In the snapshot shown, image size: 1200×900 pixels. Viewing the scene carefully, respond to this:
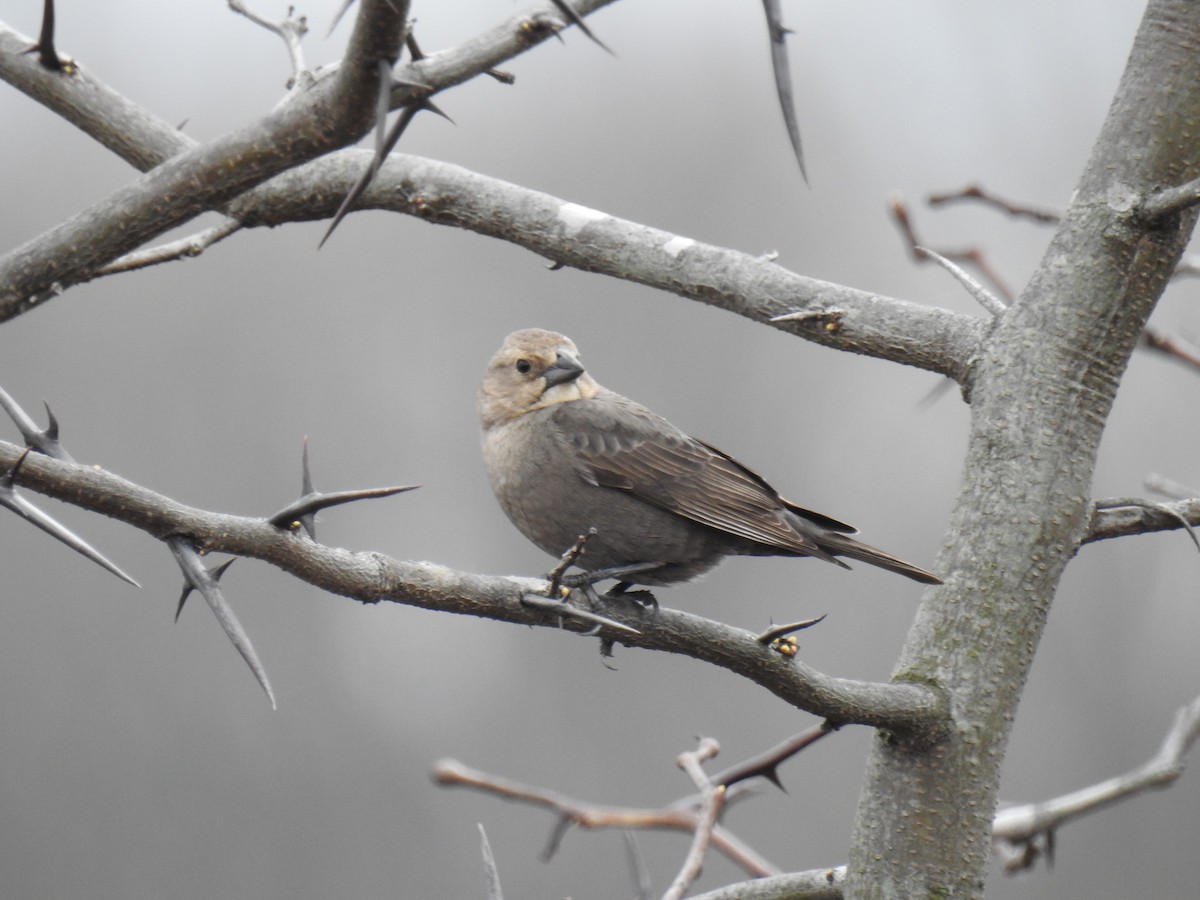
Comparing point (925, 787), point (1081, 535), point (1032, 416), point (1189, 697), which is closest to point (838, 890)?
point (925, 787)

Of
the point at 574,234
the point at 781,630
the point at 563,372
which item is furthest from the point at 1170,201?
the point at 563,372

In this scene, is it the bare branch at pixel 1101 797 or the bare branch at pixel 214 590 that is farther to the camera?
the bare branch at pixel 1101 797

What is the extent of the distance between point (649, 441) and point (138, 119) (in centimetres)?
189

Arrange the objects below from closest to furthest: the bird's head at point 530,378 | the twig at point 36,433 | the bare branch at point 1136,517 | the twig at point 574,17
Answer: the twig at point 574,17, the twig at point 36,433, the bare branch at point 1136,517, the bird's head at point 530,378

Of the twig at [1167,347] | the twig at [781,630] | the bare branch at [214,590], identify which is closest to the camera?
the bare branch at [214,590]

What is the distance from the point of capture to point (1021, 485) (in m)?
2.45

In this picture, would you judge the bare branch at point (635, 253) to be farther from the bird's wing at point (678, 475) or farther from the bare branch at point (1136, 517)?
the bird's wing at point (678, 475)

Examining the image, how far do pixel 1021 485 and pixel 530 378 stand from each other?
8.36ft

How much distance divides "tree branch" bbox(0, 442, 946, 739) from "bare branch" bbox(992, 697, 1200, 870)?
273mm

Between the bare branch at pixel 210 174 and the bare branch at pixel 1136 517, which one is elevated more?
the bare branch at pixel 1136 517

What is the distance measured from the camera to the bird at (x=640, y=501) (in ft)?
12.7

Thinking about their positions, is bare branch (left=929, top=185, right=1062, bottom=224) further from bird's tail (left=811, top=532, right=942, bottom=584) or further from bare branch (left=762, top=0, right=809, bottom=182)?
bare branch (left=762, top=0, right=809, bottom=182)

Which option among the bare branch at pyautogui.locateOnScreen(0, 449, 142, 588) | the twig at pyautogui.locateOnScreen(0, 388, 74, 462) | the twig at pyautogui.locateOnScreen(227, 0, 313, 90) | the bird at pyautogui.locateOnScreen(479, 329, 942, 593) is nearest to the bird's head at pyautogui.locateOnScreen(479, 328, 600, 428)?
the bird at pyautogui.locateOnScreen(479, 329, 942, 593)

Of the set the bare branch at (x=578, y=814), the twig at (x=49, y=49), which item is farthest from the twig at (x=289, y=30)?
the bare branch at (x=578, y=814)
